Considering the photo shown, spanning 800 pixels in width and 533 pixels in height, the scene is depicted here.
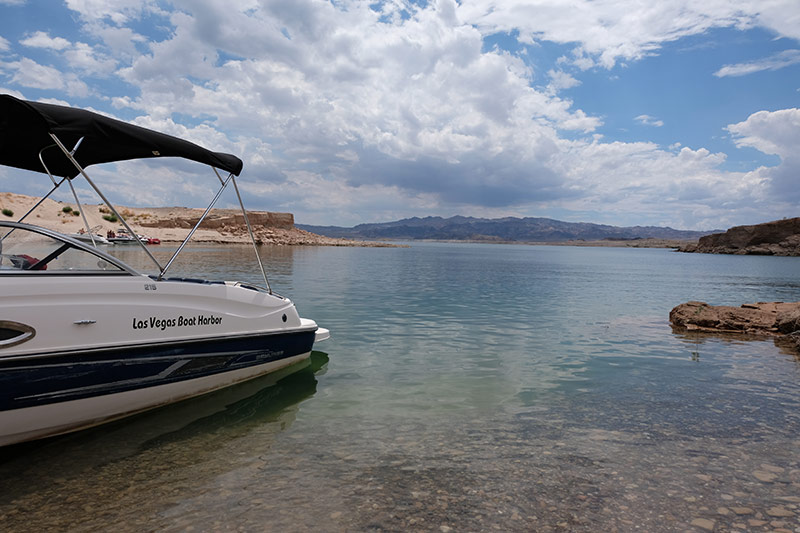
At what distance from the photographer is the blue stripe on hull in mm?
5082

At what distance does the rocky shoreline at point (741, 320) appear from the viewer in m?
13.9

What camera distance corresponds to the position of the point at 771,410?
754 centimetres

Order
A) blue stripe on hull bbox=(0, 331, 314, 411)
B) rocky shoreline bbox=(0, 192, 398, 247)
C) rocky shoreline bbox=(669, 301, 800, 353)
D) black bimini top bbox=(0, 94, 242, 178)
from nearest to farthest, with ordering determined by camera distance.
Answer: blue stripe on hull bbox=(0, 331, 314, 411) → black bimini top bbox=(0, 94, 242, 178) → rocky shoreline bbox=(669, 301, 800, 353) → rocky shoreline bbox=(0, 192, 398, 247)

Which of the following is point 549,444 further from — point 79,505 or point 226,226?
point 226,226

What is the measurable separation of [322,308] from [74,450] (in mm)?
11744

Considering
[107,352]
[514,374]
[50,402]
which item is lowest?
[514,374]

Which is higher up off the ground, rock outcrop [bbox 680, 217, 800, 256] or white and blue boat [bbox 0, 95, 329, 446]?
rock outcrop [bbox 680, 217, 800, 256]

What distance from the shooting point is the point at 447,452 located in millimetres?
5812

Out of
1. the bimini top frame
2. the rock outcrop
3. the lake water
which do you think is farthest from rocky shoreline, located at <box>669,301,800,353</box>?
the rock outcrop

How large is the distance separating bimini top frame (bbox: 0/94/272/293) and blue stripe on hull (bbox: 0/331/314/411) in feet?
3.55

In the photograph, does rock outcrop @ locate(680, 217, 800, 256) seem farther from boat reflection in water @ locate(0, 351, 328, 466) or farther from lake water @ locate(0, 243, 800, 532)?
boat reflection in water @ locate(0, 351, 328, 466)

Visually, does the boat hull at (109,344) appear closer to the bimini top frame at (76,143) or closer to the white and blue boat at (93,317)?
the white and blue boat at (93,317)

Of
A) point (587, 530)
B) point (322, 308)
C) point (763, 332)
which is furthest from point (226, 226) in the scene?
point (587, 530)

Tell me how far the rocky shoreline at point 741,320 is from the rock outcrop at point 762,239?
117 m
